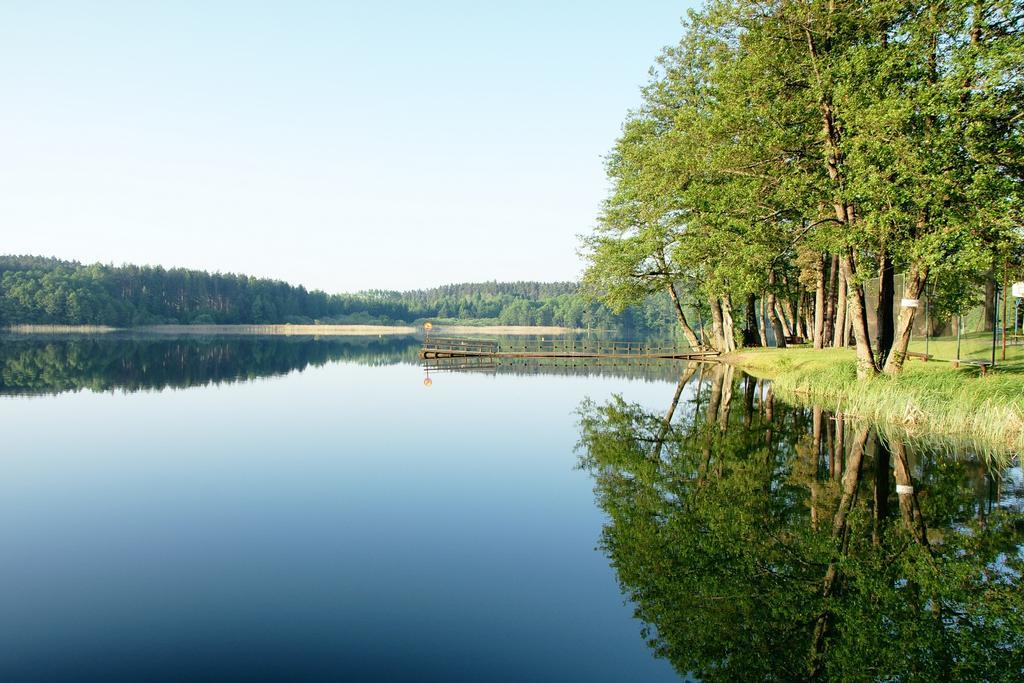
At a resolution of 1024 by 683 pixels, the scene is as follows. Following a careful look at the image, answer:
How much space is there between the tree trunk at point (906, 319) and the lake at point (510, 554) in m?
4.64

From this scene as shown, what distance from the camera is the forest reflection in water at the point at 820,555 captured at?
6.82m

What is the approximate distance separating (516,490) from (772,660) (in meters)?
7.47

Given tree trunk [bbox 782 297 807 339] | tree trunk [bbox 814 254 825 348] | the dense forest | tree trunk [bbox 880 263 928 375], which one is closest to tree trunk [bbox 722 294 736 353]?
tree trunk [bbox 782 297 807 339]

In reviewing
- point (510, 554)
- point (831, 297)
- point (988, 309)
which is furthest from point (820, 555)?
point (988, 309)

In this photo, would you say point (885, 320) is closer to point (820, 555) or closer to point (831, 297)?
point (820, 555)

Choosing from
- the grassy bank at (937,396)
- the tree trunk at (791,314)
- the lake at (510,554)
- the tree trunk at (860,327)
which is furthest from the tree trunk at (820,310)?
the lake at (510,554)

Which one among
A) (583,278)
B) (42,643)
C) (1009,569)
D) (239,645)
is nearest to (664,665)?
(239,645)

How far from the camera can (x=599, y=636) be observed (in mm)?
7379

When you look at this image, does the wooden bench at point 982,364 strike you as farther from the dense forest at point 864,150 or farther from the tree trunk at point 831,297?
the tree trunk at point 831,297

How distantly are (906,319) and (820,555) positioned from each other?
1574cm

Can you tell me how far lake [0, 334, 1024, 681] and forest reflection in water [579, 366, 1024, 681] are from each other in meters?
0.04

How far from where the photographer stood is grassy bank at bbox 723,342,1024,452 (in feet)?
54.1

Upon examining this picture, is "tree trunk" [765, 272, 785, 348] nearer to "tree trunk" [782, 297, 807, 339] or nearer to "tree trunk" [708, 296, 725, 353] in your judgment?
"tree trunk" [782, 297, 807, 339]

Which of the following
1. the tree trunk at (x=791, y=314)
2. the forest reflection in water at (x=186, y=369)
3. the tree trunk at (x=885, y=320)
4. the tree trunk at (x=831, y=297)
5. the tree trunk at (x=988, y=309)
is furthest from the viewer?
the tree trunk at (x=791, y=314)
